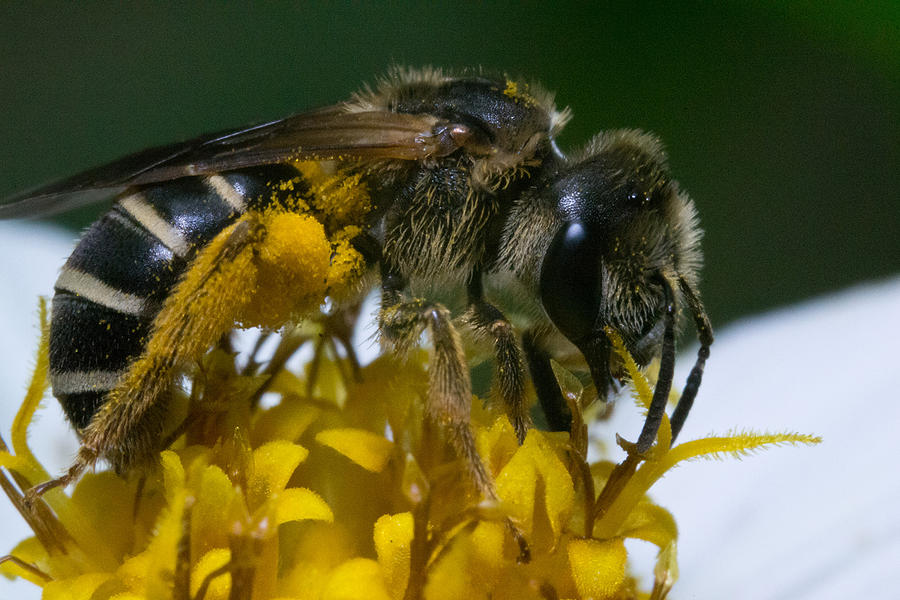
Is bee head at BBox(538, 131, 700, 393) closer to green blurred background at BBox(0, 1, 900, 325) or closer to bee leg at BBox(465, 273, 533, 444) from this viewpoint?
bee leg at BBox(465, 273, 533, 444)

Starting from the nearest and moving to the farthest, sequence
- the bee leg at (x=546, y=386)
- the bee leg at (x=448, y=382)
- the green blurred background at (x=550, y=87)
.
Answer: the bee leg at (x=448, y=382) → the bee leg at (x=546, y=386) → the green blurred background at (x=550, y=87)

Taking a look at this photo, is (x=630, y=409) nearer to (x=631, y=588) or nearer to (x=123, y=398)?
(x=631, y=588)

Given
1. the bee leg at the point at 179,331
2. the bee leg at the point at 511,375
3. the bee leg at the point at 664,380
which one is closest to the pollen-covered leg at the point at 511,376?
the bee leg at the point at 511,375

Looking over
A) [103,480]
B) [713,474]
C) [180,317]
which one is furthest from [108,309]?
[713,474]

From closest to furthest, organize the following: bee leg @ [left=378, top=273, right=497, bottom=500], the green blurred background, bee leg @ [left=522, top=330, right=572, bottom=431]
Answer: bee leg @ [left=378, top=273, right=497, bottom=500]
bee leg @ [left=522, top=330, right=572, bottom=431]
the green blurred background

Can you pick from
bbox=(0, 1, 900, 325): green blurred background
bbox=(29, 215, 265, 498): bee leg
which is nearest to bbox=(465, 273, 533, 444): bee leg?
bbox=(29, 215, 265, 498): bee leg

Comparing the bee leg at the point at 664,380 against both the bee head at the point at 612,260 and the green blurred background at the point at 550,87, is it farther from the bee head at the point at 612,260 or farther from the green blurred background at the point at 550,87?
the green blurred background at the point at 550,87
